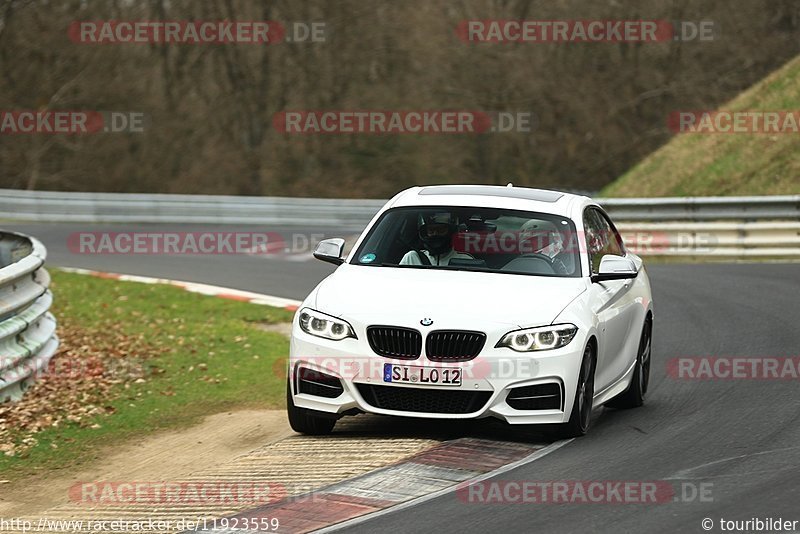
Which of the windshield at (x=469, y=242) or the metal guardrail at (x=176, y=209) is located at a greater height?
the windshield at (x=469, y=242)

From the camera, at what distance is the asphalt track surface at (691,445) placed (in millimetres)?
6996

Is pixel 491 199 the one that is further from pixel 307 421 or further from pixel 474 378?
pixel 307 421

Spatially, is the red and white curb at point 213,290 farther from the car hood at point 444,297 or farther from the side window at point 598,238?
the car hood at point 444,297

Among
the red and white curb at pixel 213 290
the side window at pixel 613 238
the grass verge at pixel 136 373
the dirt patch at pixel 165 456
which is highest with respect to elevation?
the side window at pixel 613 238

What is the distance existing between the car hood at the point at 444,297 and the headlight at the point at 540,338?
0.17 ft

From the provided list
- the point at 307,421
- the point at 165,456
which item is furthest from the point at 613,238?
the point at 165,456

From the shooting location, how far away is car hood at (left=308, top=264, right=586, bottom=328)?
8.71 metres

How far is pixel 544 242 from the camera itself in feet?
32.3

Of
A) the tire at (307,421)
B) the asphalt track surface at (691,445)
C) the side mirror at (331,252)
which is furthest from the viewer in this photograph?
the side mirror at (331,252)

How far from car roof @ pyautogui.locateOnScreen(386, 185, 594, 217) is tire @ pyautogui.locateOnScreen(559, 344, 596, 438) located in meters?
1.37

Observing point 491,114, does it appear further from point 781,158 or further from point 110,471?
point 110,471

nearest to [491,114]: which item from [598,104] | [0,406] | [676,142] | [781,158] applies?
[598,104]

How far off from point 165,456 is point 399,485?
2799mm

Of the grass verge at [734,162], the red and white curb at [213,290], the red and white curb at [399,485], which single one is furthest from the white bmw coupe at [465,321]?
the grass verge at [734,162]
